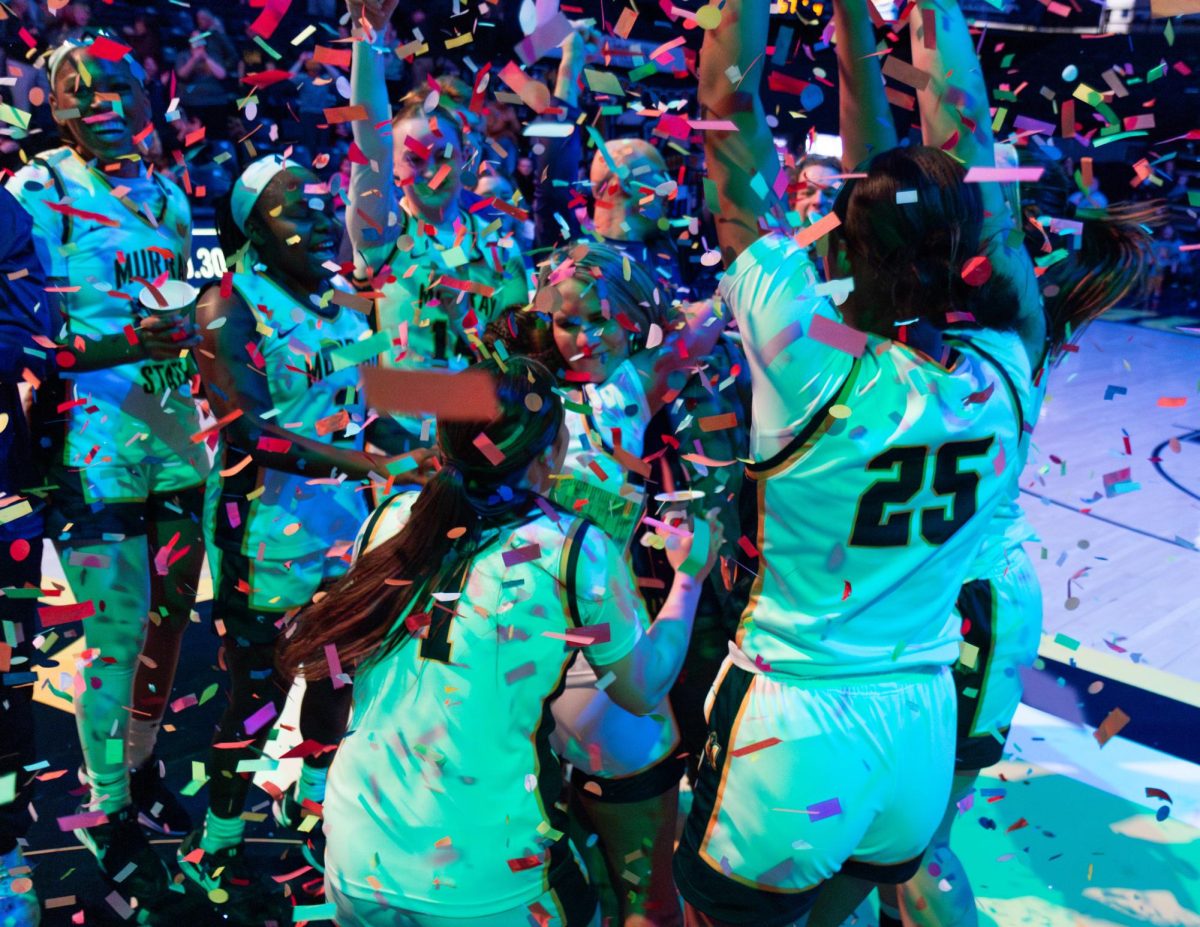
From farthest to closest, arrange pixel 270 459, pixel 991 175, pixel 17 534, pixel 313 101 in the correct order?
pixel 313 101 → pixel 270 459 → pixel 17 534 → pixel 991 175

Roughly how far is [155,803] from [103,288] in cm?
157

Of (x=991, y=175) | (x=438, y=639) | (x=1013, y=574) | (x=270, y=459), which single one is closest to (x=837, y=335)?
(x=991, y=175)

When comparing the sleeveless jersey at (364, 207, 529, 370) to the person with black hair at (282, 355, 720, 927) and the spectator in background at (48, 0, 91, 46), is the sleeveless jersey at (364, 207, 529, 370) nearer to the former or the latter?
the person with black hair at (282, 355, 720, 927)

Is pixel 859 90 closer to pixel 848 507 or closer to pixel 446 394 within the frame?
pixel 848 507

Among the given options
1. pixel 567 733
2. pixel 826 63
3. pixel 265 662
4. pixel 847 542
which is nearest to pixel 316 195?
pixel 265 662

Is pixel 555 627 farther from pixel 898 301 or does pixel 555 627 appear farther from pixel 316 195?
pixel 316 195

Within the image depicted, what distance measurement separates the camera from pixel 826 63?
17.0 metres

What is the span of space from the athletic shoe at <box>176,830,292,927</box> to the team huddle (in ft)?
0.04

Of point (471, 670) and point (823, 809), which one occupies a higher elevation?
point (471, 670)

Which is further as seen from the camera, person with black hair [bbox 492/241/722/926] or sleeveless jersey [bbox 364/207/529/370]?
sleeveless jersey [bbox 364/207/529/370]

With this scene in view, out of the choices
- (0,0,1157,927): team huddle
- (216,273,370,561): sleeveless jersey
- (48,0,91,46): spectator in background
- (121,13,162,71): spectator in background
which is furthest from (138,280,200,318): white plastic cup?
(121,13,162,71): spectator in background

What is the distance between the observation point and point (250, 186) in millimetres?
2748

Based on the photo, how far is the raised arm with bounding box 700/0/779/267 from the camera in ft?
5.16

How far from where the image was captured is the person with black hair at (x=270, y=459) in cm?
272
